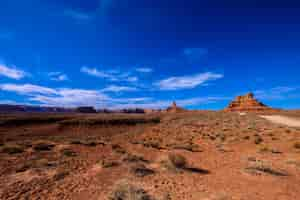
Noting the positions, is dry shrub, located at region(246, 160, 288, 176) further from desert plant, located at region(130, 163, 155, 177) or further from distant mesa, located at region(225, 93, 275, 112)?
distant mesa, located at region(225, 93, 275, 112)

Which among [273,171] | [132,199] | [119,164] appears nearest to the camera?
[132,199]

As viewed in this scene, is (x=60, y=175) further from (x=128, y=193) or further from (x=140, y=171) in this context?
(x=128, y=193)

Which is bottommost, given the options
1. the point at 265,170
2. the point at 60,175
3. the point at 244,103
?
the point at 60,175

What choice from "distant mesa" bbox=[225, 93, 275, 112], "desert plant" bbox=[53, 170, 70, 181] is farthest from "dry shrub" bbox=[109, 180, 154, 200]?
"distant mesa" bbox=[225, 93, 275, 112]

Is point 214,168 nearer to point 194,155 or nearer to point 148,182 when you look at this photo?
point 194,155

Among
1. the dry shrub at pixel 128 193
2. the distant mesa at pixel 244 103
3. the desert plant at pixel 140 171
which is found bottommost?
the desert plant at pixel 140 171

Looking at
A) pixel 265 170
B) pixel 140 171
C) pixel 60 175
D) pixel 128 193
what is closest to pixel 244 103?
pixel 265 170

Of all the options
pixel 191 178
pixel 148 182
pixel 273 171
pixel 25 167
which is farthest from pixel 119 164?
pixel 273 171

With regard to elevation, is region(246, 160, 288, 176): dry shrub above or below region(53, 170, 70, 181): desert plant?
above

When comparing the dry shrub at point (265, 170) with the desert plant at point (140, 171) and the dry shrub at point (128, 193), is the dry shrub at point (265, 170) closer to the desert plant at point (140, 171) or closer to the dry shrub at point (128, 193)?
the desert plant at point (140, 171)

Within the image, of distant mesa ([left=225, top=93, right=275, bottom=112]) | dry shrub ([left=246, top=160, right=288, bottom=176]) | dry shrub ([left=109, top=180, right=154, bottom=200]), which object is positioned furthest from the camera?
distant mesa ([left=225, top=93, right=275, bottom=112])

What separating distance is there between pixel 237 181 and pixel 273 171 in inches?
84.7

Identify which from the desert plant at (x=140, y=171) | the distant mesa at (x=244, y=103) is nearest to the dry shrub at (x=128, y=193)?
the desert plant at (x=140, y=171)

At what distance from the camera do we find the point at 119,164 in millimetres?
8008
